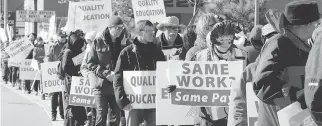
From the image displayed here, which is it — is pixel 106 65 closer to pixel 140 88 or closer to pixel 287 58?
pixel 140 88

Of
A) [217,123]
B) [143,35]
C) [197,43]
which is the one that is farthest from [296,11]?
[143,35]

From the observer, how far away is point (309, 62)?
12.5 feet

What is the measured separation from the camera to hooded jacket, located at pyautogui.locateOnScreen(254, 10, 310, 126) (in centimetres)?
447

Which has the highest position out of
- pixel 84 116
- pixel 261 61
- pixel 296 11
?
pixel 296 11

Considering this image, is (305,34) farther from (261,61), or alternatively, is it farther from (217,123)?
(217,123)

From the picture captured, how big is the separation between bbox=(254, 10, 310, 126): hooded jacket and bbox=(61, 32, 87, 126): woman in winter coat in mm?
6711

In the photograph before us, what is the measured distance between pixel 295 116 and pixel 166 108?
9.34ft

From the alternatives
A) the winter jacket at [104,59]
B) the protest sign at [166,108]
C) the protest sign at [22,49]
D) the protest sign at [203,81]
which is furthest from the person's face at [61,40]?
the protest sign at [203,81]

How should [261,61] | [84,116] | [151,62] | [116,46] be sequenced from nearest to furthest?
[261,61] → [151,62] → [116,46] → [84,116]

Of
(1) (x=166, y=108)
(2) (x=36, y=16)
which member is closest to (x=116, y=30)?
(1) (x=166, y=108)

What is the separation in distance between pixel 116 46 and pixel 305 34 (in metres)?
4.69

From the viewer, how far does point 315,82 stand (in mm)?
3717

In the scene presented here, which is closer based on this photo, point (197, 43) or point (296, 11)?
point (296, 11)

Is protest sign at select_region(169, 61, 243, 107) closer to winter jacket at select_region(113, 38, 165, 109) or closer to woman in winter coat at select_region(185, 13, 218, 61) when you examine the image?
woman in winter coat at select_region(185, 13, 218, 61)
